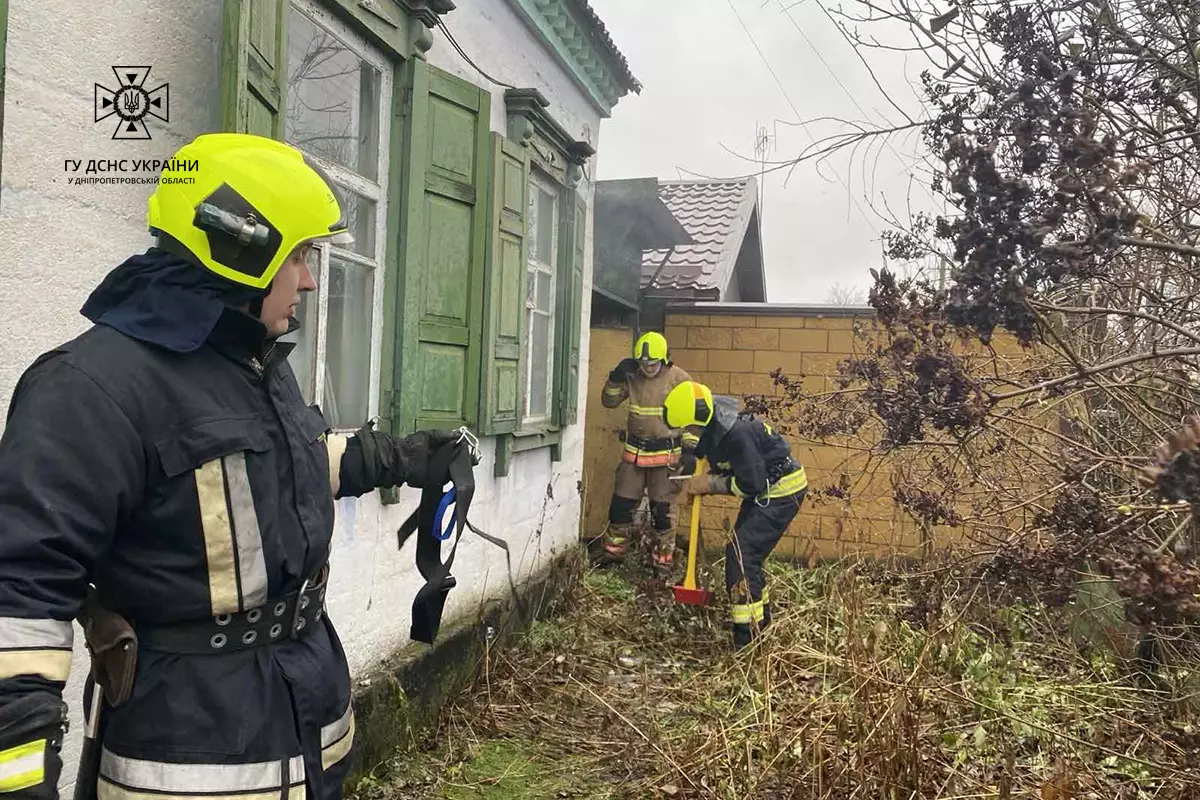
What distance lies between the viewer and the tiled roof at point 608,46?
231 inches

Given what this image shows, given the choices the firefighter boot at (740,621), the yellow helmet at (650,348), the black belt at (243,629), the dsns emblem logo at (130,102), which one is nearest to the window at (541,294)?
the firefighter boot at (740,621)

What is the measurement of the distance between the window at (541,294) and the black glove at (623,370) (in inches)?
79.9

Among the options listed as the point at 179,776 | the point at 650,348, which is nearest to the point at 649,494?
the point at 650,348

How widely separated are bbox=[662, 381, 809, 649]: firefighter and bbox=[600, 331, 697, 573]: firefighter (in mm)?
2193

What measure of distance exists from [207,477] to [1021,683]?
4053mm

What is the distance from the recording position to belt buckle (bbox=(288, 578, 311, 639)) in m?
1.84

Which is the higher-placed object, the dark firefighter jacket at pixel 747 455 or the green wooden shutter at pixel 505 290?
the green wooden shutter at pixel 505 290

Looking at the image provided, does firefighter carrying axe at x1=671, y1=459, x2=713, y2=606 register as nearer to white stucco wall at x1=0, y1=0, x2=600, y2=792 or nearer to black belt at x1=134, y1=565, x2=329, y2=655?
white stucco wall at x1=0, y1=0, x2=600, y2=792

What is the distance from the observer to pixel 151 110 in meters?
2.57

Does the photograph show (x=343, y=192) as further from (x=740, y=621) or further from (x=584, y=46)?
(x=740, y=621)

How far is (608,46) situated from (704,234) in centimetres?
632

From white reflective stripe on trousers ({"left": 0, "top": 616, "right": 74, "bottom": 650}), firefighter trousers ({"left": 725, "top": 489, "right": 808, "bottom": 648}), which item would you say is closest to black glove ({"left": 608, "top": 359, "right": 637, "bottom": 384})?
firefighter trousers ({"left": 725, "top": 489, "right": 808, "bottom": 648})

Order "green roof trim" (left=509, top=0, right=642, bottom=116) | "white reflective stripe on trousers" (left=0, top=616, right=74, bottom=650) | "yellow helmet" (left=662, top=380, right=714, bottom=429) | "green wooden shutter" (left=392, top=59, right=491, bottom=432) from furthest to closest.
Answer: "yellow helmet" (left=662, top=380, right=714, bottom=429) → "green roof trim" (left=509, top=0, right=642, bottom=116) → "green wooden shutter" (left=392, top=59, right=491, bottom=432) → "white reflective stripe on trousers" (left=0, top=616, right=74, bottom=650)

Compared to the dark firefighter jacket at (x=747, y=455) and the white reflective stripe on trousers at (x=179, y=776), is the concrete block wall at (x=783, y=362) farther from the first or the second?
the white reflective stripe on trousers at (x=179, y=776)
